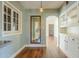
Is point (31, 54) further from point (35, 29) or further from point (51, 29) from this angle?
point (51, 29)

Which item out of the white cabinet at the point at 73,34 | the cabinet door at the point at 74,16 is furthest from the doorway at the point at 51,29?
the cabinet door at the point at 74,16

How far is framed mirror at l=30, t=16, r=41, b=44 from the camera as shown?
903 centimetres

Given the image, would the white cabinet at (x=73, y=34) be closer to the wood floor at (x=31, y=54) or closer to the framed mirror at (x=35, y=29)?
the wood floor at (x=31, y=54)

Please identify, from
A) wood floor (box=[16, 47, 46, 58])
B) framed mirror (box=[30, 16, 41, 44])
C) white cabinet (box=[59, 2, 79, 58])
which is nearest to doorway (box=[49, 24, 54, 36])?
framed mirror (box=[30, 16, 41, 44])

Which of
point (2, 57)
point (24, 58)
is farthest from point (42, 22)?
point (2, 57)

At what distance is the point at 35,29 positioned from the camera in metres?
9.13

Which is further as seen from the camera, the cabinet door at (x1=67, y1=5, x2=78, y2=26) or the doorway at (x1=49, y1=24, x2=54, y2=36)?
the doorway at (x1=49, y1=24, x2=54, y2=36)

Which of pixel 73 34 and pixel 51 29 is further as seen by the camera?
pixel 51 29

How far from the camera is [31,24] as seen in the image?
907cm

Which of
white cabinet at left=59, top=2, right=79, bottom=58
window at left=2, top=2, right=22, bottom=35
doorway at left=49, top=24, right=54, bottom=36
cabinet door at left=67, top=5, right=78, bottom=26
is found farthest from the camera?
doorway at left=49, top=24, right=54, bottom=36

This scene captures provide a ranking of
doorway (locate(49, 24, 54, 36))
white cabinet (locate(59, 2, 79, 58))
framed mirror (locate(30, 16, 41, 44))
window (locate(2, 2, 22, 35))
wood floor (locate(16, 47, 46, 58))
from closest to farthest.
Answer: white cabinet (locate(59, 2, 79, 58)) → window (locate(2, 2, 22, 35)) → wood floor (locate(16, 47, 46, 58)) → framed mirror (locate(30, 16, 41, 44)) → doorway (locate(49, 24, 54, 36))

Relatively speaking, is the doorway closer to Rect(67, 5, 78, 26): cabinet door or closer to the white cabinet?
the white cabinet

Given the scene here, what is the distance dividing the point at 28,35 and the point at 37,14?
1.62 m

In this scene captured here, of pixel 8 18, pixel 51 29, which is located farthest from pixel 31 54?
pixel 51 29
